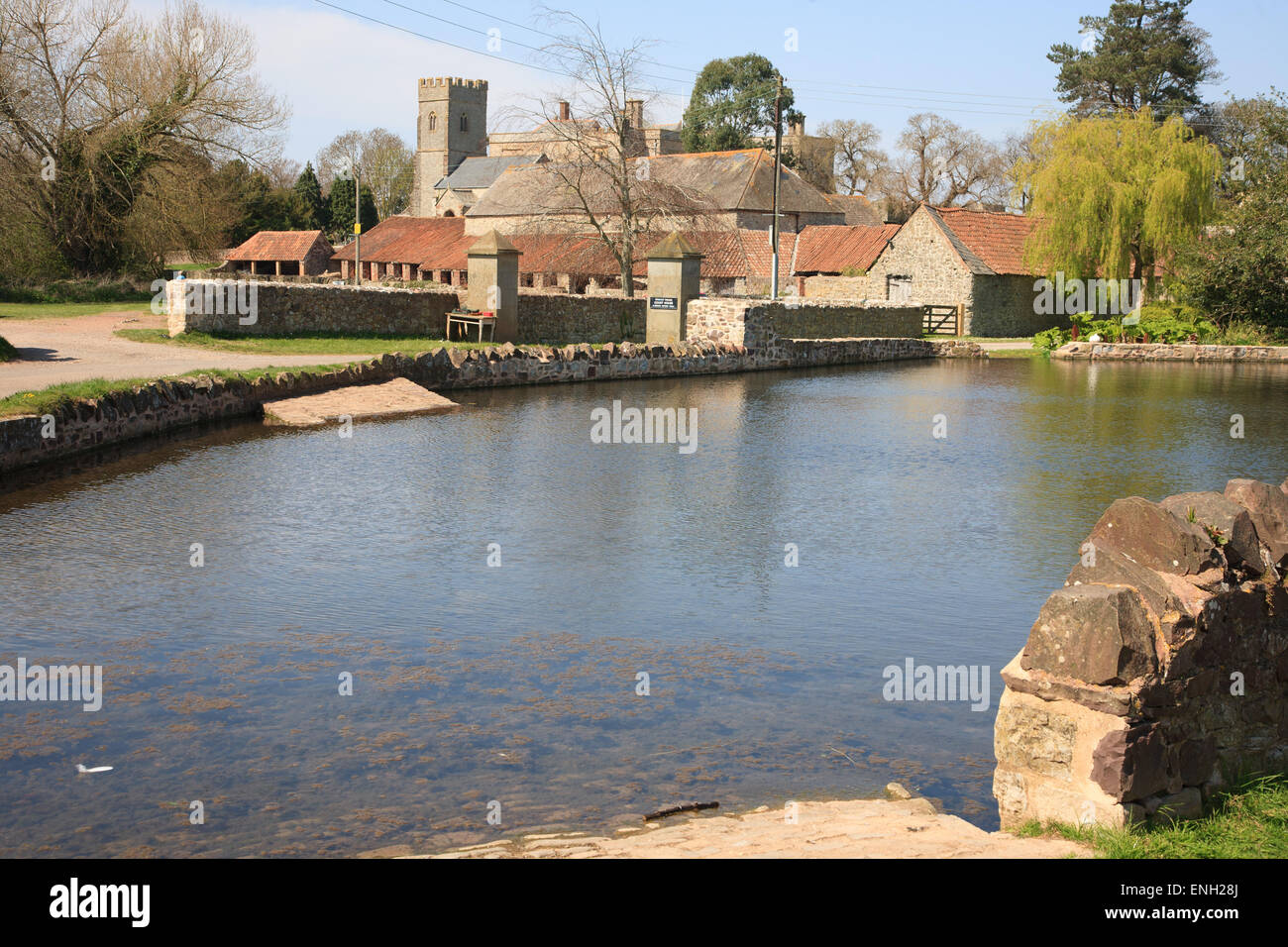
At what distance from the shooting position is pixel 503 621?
912 cm

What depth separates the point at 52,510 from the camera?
1212 centimetres

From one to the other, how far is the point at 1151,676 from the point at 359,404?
17.2m

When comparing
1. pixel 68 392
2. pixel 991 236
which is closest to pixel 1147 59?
pixel 991 236

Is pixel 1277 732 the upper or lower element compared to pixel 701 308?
lower

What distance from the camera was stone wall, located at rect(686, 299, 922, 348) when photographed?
32219mm

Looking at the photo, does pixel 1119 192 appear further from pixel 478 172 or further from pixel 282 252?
pixel 478 172

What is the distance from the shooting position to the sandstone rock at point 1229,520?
19.5ft

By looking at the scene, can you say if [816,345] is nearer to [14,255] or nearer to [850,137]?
[14,255]

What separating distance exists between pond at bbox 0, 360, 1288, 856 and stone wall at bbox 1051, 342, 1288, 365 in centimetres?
2085

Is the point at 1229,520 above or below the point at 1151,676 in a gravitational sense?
above

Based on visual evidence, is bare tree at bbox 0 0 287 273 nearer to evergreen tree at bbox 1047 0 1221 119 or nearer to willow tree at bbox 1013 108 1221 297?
willow tree at bbox 1013 108 1221 297

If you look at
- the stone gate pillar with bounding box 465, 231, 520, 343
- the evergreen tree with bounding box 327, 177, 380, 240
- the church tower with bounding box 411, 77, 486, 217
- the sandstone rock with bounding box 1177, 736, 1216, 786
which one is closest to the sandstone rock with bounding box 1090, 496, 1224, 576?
the sandstone rock with bounding box 1177, 736, 1216, 786
